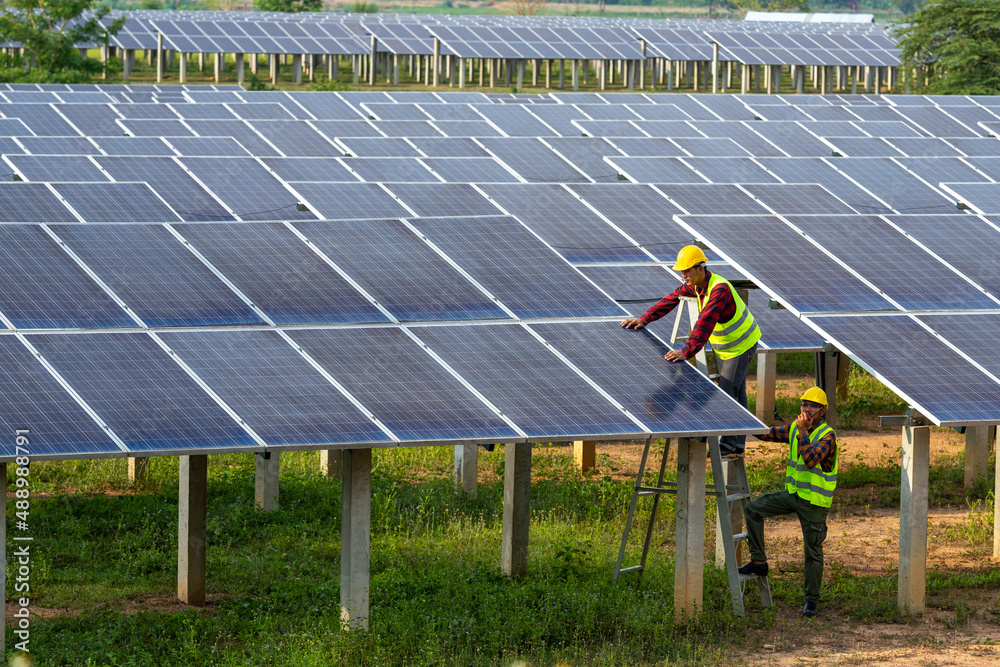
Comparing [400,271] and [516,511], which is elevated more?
[400,271]

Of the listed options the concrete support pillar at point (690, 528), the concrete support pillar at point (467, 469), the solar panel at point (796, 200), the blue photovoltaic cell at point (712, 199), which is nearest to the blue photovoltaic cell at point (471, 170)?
the blue photovoltaic cell at point (712, 199)

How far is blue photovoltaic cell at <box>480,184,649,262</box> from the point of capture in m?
19.0

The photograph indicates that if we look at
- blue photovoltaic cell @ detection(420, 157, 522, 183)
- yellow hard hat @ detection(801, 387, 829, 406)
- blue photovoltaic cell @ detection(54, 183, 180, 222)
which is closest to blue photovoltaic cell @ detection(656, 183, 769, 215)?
yellow hard hat @ detection(801, 387, 829, 406)

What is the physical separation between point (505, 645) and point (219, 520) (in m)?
5.91

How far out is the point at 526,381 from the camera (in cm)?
1287

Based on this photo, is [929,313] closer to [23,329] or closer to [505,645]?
[505,645]

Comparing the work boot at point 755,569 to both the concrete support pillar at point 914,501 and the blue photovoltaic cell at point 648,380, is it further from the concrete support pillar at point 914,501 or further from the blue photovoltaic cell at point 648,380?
the blue photovoltaic cell at point 648,380

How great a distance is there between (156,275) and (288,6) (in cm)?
9182

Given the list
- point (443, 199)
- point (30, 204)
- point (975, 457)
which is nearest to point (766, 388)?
point (975, 457)

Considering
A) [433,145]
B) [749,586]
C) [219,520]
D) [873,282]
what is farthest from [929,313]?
[433,145]

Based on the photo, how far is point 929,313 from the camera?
15055mm

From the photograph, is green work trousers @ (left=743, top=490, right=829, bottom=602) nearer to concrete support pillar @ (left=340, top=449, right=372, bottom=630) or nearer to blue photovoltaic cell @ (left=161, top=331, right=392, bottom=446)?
concrete support pillar @ (left=340, top=449, right=372, bottom=630)

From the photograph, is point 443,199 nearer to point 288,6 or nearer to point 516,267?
point 516,267

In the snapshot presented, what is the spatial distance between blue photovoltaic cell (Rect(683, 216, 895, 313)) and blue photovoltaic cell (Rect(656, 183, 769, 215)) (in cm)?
151
